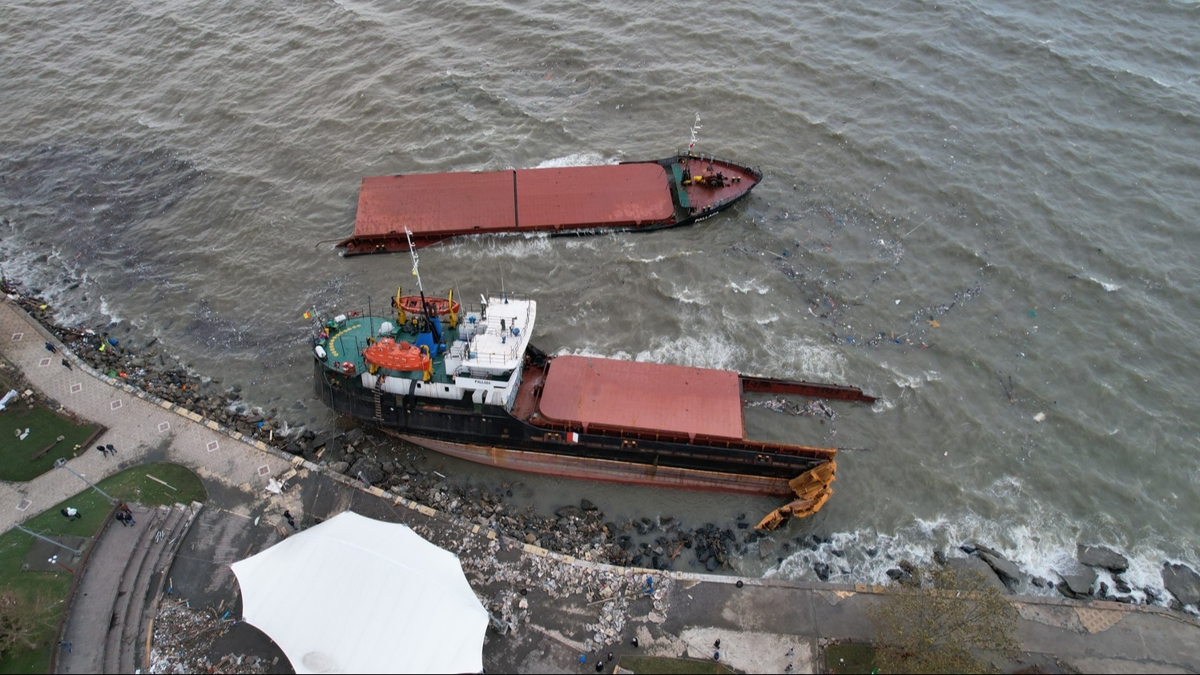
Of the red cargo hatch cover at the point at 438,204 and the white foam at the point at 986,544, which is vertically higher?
the red cargo hatch cover at the point at 438,204

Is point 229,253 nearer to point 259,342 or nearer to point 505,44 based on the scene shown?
point 259,342

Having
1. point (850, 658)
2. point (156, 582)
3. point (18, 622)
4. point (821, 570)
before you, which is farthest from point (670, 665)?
point (18, 622)

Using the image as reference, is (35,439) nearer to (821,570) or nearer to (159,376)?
(159,376)

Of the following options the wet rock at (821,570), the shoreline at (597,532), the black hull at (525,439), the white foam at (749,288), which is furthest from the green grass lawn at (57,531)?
the white foam at (749,288)

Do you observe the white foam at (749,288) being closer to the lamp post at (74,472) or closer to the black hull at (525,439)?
the black hull at (525,439)

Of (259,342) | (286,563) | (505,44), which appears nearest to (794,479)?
(286,563)

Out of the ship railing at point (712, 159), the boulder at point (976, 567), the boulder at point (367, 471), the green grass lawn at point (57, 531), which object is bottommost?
the boulder at point (976, 567)

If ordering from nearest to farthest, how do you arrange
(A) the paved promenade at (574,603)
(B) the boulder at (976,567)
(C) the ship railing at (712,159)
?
(A) the paved promenade at (574,603) → (B) the boulder at (976,567) → (C) the ship railing at (712,159)
